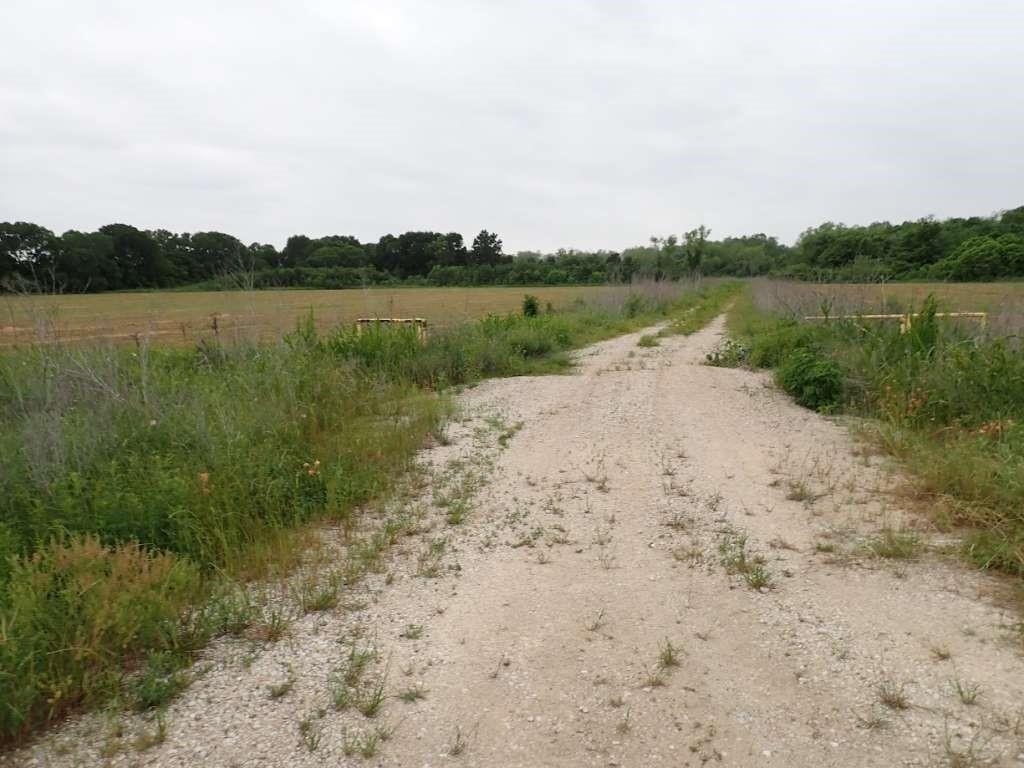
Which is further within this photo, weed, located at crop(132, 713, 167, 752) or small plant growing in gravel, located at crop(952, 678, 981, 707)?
small plant growing in gravel, located at crop(952, 678, 981, 707)

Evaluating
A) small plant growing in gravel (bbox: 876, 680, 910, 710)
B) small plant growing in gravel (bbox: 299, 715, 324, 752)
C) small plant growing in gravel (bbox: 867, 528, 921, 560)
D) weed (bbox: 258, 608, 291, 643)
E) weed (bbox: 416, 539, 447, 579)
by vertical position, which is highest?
small plant growing in gravel (bbox: 867, 528, 921, 560)

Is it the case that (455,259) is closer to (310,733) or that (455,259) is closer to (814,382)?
(814,382)

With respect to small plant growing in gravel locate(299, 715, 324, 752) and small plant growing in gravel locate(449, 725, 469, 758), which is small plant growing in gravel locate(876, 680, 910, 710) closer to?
small plant growing in gravel locate(449, 725, 469, 758)

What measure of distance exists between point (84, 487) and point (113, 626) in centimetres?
176

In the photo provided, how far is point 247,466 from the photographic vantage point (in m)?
4.72

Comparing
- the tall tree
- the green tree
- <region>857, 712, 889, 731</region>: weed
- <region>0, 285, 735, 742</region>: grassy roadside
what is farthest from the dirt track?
the tall tree

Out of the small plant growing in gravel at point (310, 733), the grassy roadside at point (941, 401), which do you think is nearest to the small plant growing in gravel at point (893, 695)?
the grassy roadside at point (941, 401)

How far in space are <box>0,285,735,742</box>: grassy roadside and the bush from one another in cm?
462

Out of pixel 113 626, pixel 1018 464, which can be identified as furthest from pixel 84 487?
pixel 1018 464

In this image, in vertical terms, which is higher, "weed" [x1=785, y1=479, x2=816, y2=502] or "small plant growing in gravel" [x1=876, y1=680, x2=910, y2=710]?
"weed" [x1=785, y1=479, x2=816, y2=502]

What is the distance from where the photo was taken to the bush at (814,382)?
7.89 metres

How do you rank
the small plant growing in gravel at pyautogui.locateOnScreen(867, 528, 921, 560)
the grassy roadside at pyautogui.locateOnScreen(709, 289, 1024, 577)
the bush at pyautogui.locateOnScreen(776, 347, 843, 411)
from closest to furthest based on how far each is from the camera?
the small plant growing in gravel at pyautogui.locateOnScreen(867, 528, 921, 560)
the grassy roadside at pyautogui.locateOnScreen(709, 289, 1024, 577)
the bush at pyautogui.locateOnScreen(776, 347, 843, 411)

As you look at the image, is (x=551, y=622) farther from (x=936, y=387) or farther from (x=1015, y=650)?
(x=936, y=387)

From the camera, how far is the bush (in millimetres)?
7895
